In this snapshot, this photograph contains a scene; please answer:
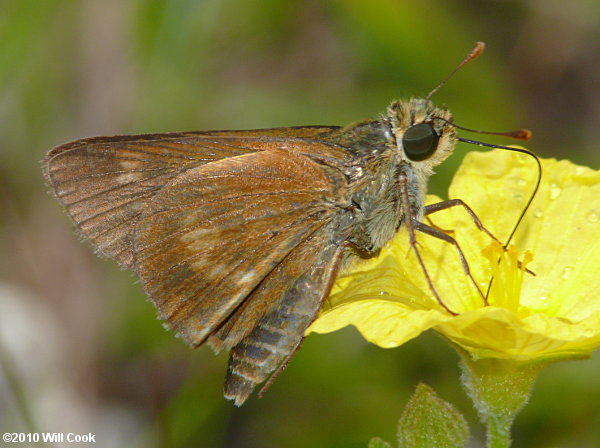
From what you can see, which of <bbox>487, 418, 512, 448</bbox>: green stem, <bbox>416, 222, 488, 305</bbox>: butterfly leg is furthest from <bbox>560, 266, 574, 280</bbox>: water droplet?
<bbox>487, 418, 512, 448</bbox>: green stem

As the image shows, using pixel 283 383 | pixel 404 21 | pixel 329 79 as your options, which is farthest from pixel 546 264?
pixel 329 79

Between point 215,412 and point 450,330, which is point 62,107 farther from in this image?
point 450,330

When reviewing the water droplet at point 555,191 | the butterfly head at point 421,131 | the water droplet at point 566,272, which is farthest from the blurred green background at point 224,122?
the butterfly head at point 421,131

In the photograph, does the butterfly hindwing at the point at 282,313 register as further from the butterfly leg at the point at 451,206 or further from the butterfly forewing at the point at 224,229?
the butterfly leg at the point at 451,206

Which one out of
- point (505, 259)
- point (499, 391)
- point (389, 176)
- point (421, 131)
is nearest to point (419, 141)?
point (421, 131)

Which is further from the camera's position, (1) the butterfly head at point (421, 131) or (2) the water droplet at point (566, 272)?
(2) the water droplet at point (566, 272)

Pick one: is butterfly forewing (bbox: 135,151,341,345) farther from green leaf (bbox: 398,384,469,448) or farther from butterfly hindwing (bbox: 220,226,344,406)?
green leaf (bbox: 398,384,469,448)
